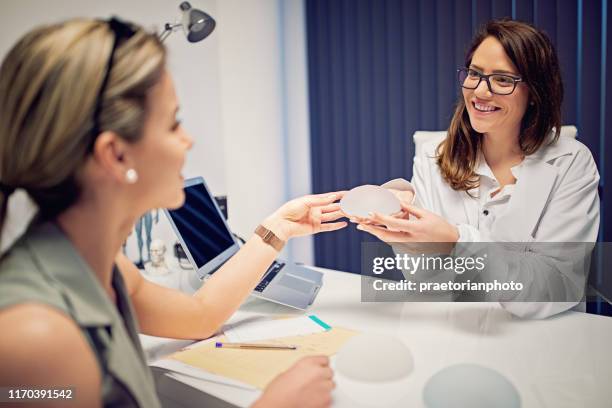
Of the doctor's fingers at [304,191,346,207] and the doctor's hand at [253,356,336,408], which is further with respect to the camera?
the doctor's fingers at [304,191,346,207]

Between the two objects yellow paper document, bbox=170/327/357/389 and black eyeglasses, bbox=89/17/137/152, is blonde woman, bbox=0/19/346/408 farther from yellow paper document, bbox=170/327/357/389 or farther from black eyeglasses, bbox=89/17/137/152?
yellow paper document, bbox=170/327/357/389

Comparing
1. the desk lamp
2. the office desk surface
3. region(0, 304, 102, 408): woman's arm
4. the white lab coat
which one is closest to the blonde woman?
region(0, 304, 102, 408): woman's arm

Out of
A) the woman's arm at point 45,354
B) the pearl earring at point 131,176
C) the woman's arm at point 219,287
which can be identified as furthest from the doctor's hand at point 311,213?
the woman's arm at point 45,354

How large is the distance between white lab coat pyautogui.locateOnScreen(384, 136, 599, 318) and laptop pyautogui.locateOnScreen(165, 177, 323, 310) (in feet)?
1.09

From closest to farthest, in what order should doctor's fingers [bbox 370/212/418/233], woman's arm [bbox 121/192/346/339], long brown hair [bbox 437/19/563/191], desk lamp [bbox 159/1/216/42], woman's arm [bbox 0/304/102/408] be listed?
woman's arm [bbox 0/304/102/408] < woman's arm [bbox 121/192/346/339] < doctor's fingers [bbox 370/212/418/233] < long brown hair [bbox 437/19/563/191] < desk lamp [bbox 159/1/216/42]

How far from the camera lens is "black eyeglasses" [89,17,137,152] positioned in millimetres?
609

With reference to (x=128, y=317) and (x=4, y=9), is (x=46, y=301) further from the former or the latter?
(x=4, y=9)

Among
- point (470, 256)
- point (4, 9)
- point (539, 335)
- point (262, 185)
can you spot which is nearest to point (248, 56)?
point (262, 185)

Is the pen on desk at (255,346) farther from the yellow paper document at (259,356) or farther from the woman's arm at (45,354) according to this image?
the woman's arm at (45,354)

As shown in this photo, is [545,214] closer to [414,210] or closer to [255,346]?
[414,210]

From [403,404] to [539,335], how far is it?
0.46m

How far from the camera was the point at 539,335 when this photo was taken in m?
1.12

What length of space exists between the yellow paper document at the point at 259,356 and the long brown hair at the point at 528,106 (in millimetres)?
859

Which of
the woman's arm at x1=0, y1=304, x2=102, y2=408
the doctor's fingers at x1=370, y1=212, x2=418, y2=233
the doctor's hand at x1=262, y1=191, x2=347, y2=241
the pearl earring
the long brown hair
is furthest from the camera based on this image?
the long brown hair
